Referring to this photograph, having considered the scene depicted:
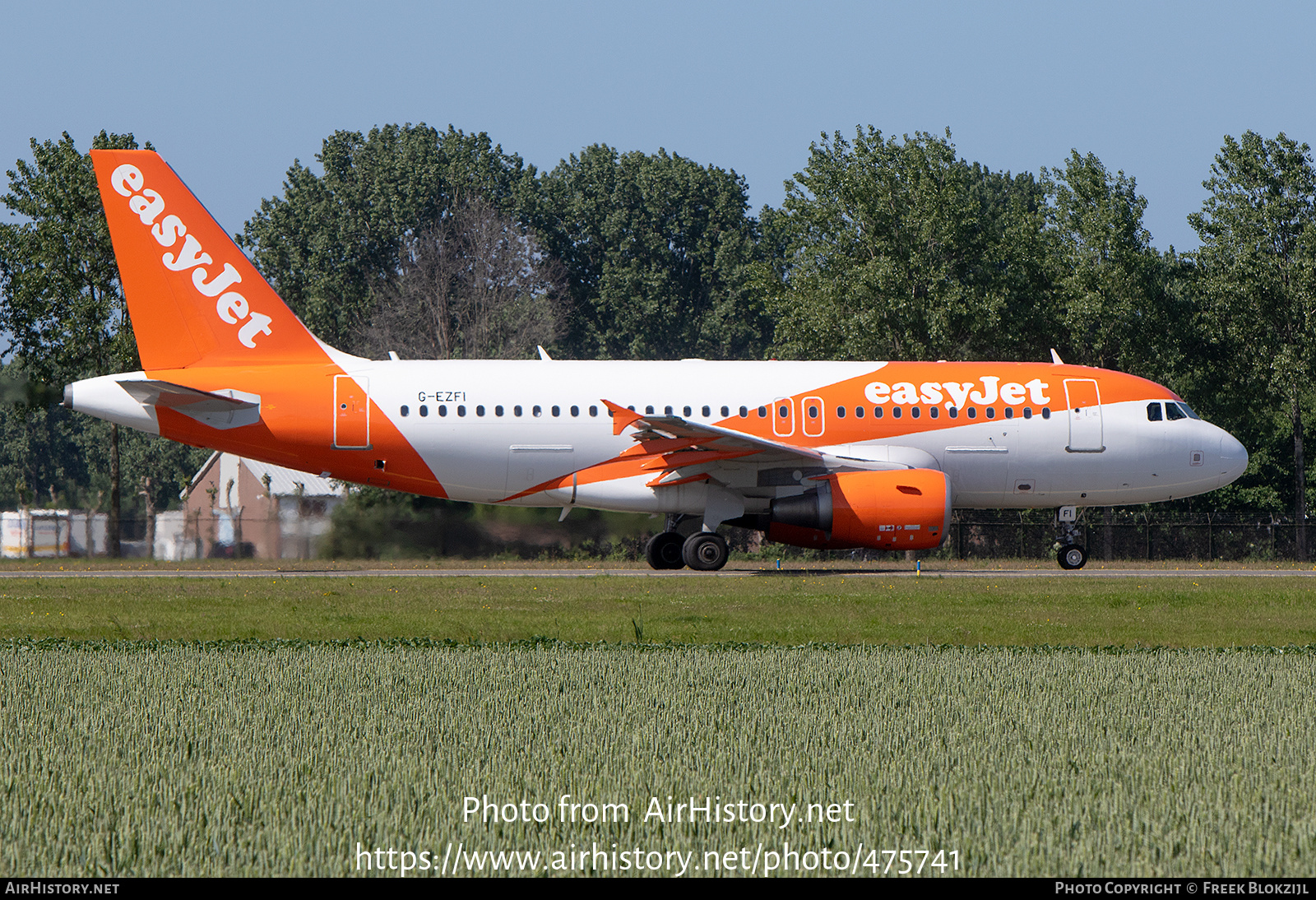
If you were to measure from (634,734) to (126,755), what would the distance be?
3301 millimetres

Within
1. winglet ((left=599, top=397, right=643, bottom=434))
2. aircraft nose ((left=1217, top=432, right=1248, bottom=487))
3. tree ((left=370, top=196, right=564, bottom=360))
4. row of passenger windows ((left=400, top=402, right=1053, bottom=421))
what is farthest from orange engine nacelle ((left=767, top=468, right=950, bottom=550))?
tree ((left=370, top=196, right=564, bottom=360))

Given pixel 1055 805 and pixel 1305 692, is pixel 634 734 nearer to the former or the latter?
pixel 1055 805

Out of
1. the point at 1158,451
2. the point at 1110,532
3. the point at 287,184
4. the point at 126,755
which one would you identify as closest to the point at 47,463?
the point at 287,184

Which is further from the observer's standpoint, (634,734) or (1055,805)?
(634,734)

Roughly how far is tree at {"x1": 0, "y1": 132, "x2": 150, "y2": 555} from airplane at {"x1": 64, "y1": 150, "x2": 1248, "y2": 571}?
1361 centimetres

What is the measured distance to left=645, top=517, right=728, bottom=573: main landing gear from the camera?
24781 mm

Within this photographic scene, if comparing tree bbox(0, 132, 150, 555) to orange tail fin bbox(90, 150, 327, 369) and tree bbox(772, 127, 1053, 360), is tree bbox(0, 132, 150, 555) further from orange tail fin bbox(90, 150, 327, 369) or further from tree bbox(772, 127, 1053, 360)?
tree bbox(772, 127, 1053, 360)

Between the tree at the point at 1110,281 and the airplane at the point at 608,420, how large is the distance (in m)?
15.1

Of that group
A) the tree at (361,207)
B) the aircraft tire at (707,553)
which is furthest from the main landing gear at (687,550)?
the tree at (361,207)

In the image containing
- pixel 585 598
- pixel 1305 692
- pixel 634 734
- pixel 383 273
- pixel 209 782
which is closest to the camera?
pixel 209 782

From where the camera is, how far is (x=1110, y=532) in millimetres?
38875

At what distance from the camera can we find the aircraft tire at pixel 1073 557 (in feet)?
87.0

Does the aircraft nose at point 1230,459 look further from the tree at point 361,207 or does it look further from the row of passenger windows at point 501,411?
the tree at point 361,207

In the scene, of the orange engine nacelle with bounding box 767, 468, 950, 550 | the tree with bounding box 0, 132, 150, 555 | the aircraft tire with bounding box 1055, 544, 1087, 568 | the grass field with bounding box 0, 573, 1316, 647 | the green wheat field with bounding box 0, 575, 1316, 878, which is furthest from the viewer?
the tree with bounding box 0, 132, 150, 555
